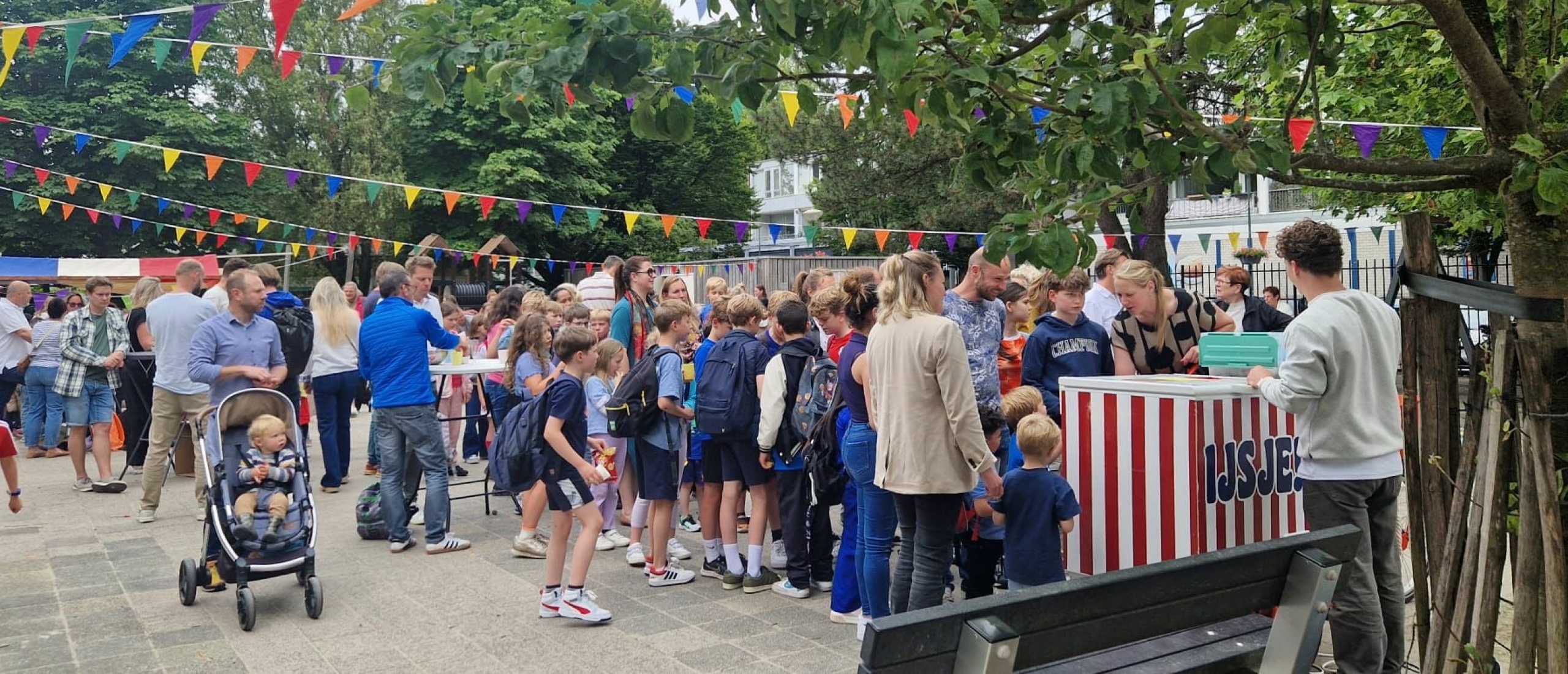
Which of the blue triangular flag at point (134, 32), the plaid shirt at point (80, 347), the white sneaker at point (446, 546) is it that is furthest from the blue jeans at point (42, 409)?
the white sneaker at point (446, 546)

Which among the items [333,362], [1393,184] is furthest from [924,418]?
[333,362]

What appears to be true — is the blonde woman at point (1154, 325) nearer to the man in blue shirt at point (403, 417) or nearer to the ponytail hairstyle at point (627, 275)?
the ponytail hairstyle at point (627, 275)

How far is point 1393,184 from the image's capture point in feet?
10.9

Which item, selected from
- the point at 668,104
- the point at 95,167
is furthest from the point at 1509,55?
the point at 95,167

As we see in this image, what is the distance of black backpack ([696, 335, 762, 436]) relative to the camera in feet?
20.9

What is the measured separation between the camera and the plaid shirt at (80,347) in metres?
10.8

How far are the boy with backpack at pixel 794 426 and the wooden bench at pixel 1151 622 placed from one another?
10.6 ft

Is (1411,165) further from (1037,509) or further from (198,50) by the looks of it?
(198,50)

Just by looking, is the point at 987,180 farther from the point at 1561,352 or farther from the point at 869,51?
the point at 1561,352

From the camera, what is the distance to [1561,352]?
3174mm

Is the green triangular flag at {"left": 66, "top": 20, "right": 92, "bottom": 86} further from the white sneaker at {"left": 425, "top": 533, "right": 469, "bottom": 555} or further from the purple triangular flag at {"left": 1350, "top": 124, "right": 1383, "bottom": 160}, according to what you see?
the purple triangular flag at {"left": 1350, "top": 124, "right": 1383, "bottom": 160}

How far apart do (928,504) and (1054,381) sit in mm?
1813

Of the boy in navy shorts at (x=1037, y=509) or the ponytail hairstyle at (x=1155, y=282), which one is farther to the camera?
the ponytail hairstyle at (x=1155, y=282)

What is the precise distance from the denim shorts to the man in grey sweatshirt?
1037 centimetres
